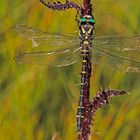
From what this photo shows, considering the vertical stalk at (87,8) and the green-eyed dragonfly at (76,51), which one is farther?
the green-eyed dragonfly at (76,51)

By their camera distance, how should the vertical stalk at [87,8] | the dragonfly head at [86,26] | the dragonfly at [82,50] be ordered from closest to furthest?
the vertical stalk at [87,8] → the dragonfly head at [86,26] → the dragonfly at [82,50]

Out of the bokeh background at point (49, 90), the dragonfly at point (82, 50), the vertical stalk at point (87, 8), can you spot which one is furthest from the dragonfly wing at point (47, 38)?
the vertical stalk at point (87, 8)

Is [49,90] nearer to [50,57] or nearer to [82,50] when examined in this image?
[50,57]

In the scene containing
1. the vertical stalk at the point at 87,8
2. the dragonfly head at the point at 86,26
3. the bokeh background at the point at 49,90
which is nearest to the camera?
the vertical stalk at the point at 87,8

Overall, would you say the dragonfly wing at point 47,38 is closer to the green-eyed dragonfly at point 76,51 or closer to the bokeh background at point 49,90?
the green-eyed dragonfly at point 76,51

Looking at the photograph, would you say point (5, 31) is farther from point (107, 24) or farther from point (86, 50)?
point (86, 50)

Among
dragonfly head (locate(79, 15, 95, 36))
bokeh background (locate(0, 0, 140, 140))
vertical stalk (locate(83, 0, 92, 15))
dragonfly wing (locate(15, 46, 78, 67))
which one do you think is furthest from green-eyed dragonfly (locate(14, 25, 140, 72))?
vertical stalk (locate(83, 0, 92, 15))

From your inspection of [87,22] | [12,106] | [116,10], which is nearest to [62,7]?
[87,22]
